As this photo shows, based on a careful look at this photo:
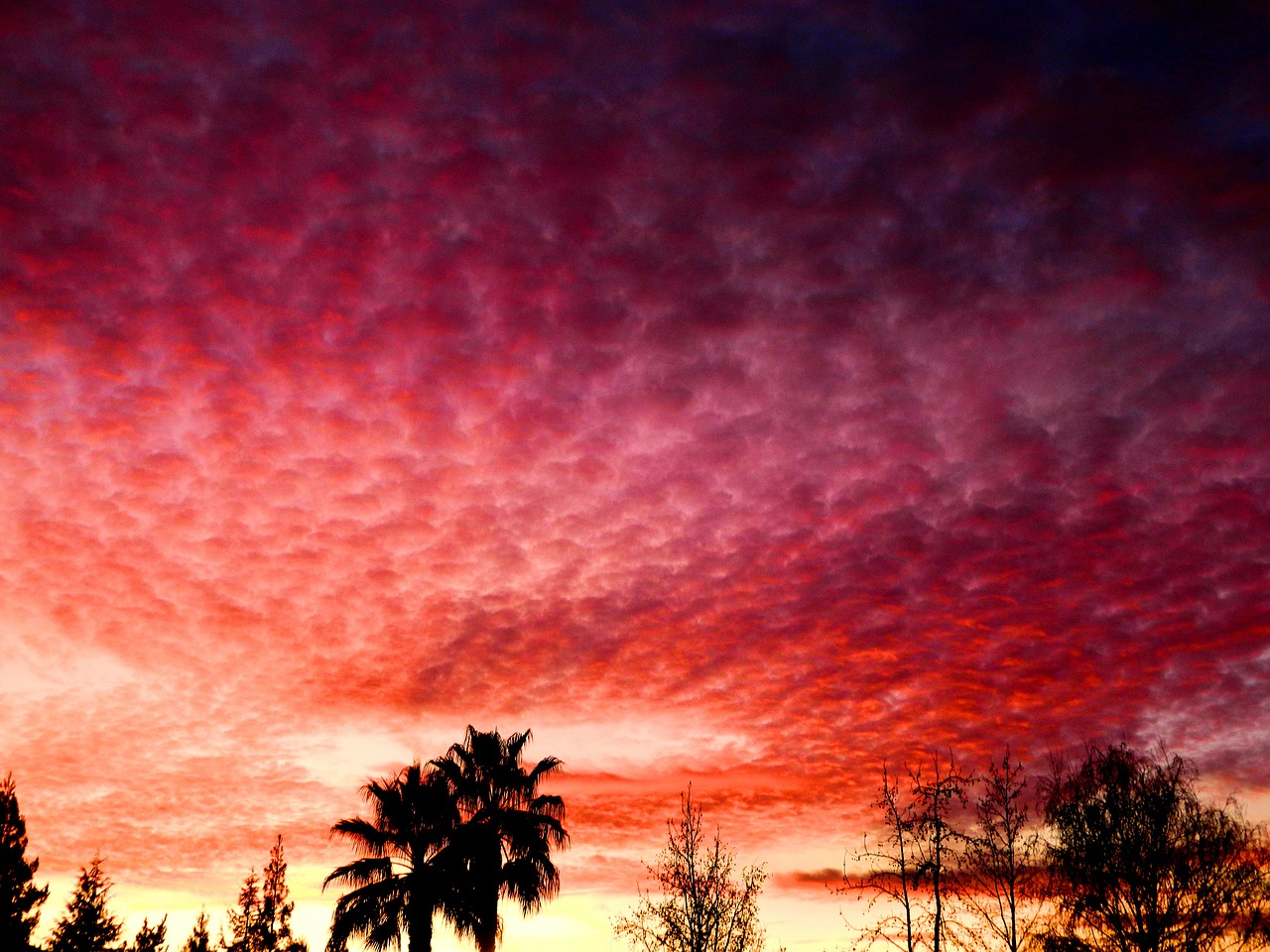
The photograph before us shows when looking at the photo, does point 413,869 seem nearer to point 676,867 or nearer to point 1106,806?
point 676,867

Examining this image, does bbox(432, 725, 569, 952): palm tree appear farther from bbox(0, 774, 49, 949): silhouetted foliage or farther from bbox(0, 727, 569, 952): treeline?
bbox(0, 774, 49, 949): silhouetted foliage

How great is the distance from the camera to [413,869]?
3062cm

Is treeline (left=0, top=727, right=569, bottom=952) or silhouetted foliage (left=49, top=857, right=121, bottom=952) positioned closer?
treeline (left=0, top=727, right=569, bottom=952)

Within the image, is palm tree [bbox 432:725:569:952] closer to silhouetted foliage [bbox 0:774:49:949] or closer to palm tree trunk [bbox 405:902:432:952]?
palm tree trunk [bbox 405:902:432:952]

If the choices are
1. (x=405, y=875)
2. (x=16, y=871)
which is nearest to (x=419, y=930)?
(x=405, y=875)

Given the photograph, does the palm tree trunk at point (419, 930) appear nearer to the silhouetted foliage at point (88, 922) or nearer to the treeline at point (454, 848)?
the treeline at point (454, 848)

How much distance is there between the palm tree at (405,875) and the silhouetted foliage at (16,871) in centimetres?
4278

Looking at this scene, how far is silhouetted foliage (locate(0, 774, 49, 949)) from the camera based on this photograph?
191ft

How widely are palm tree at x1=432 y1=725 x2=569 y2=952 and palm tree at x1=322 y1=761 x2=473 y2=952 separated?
0.65 metres

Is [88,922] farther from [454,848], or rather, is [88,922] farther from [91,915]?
[454,848]

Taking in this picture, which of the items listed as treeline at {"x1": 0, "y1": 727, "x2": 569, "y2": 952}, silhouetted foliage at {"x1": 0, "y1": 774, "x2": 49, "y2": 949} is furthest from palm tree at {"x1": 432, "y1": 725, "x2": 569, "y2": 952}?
silhouetted foliage at {"x1": 0, "y1": 774, "x2": 49, "y2": 949}


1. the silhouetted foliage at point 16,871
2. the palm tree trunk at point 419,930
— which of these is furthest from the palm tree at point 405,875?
the silhouetted foliage at point 16,871

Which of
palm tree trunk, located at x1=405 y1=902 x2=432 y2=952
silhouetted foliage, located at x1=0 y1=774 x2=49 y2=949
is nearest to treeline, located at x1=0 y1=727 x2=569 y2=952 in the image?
palm tree trunk, located at x1=405 y1=902 x2=432 y2=952

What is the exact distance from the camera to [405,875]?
99.7ft
